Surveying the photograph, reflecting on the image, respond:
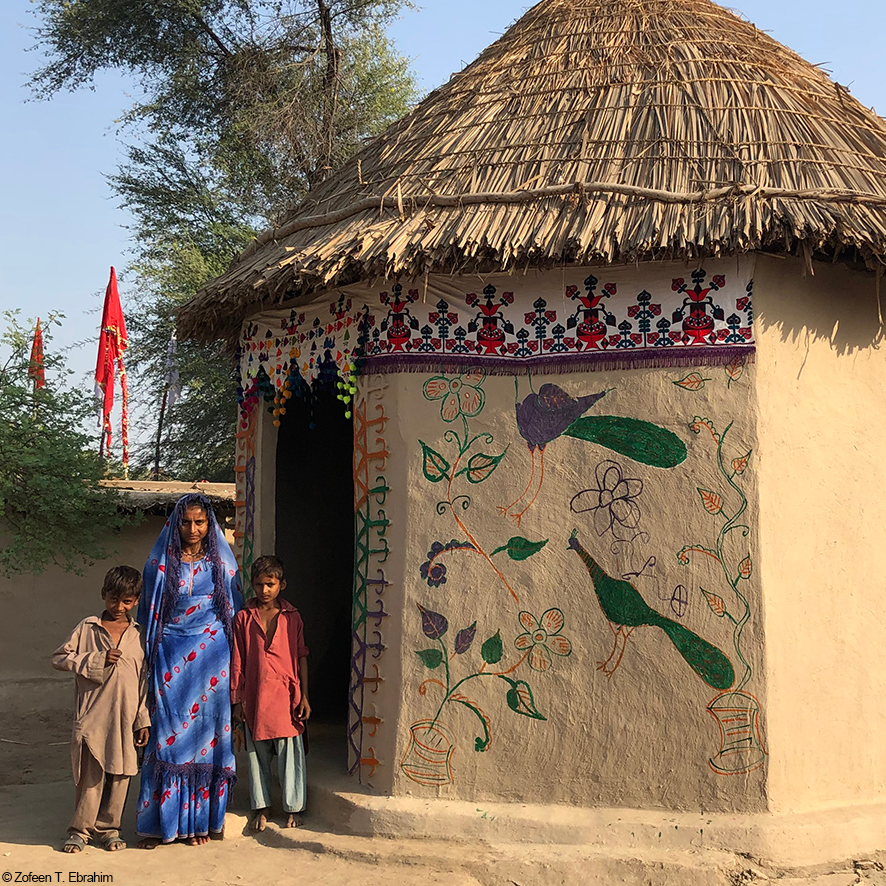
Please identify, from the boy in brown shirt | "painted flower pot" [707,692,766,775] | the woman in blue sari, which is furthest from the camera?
the woman in blue sari

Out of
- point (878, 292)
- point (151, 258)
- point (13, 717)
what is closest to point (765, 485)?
point (878, 292)

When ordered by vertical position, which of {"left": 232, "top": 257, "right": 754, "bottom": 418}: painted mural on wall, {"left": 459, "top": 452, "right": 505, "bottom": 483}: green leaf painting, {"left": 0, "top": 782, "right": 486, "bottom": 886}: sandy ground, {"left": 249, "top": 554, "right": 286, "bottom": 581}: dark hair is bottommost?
{"left": 0, "top": 782, "right": 486, "bottom": 886}: sandy ground

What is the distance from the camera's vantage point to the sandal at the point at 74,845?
14.6 ft

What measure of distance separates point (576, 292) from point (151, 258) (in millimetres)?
11064

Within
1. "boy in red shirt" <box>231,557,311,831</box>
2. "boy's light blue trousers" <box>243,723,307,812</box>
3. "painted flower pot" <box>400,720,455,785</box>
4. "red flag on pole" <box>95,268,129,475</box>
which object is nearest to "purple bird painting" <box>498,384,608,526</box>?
"painted flower pot" <box>400,720,455,785</box>

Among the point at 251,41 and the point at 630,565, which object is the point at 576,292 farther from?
the point at 251,41

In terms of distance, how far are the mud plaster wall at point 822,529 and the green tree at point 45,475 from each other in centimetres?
579

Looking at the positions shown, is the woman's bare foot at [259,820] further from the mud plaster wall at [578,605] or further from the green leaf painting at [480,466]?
the green leaf painting at [480,466]

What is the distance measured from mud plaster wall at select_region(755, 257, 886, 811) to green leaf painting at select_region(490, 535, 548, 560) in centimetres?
99

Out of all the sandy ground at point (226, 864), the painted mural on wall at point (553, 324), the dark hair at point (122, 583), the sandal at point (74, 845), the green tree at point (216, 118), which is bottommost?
the sandy ground at point (226, 864)

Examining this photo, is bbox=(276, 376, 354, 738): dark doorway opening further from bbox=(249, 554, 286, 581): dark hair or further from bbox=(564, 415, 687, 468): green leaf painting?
bbox=(564, 415, 687, 468): green leaf painting

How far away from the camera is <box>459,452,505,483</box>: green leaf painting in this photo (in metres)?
4.72

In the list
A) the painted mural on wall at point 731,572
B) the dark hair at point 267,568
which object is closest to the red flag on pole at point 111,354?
the dark hair at point 267,568

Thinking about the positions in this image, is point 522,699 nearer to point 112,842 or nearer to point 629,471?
point 629,471
